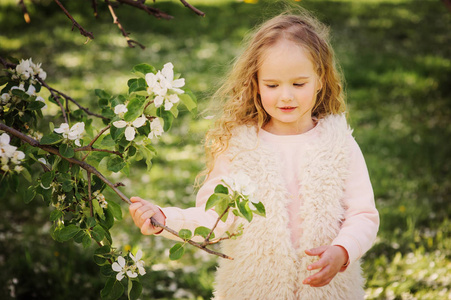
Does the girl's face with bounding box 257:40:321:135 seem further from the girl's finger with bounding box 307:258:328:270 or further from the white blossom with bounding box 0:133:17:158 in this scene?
the white blossom with bounding box 0:133:17:158

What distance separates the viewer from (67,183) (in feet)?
4.70

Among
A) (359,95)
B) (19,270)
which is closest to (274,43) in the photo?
(19,270)

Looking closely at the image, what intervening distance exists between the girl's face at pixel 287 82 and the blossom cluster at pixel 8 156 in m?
0.89

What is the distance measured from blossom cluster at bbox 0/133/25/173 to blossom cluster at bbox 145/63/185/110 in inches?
14.5

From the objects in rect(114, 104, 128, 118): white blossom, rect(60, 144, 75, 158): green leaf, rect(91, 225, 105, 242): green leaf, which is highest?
rect(114, 104, 128, 118): white blossom

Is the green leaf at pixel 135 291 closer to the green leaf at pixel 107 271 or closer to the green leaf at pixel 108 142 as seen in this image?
the green leaf at pixel 107 271

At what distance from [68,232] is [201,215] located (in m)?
0.47

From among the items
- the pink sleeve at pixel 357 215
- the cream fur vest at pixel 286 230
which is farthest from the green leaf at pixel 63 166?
the pink sleeve at pixel 357 215

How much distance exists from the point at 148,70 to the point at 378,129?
4.11 metres

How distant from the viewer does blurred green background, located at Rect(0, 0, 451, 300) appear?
9.12ft

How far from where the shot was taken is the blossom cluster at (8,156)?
119 centimetres

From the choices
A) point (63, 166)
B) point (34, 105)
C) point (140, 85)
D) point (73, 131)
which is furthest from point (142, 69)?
point (34, 105)

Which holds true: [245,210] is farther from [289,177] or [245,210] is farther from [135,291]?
[289,177]

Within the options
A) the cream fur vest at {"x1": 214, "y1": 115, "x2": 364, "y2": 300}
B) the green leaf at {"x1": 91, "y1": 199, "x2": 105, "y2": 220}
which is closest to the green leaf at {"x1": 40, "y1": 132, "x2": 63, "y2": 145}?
the green leaf at {"x1": 91, "y1": 199, "x2": 105, "y2": 220}
